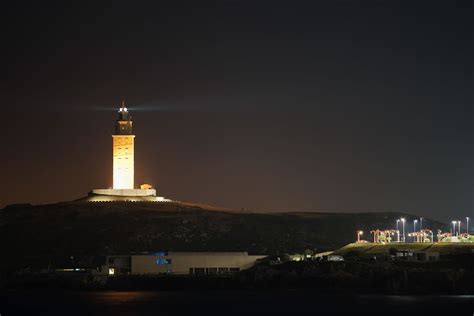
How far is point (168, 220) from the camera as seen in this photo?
5738 inches

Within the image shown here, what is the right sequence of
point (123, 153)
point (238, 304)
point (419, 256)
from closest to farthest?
point (238, 304) < point (419, 256) < point (123, 153)

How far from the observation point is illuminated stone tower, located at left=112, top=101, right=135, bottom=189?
155250 millimetres

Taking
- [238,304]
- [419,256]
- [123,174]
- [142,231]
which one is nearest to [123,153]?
[123,174]

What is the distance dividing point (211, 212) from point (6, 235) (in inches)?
878

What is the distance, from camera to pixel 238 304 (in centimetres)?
9500

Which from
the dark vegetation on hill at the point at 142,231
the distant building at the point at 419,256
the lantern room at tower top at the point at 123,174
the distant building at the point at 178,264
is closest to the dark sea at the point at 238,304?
the distant building at the point at 419,256

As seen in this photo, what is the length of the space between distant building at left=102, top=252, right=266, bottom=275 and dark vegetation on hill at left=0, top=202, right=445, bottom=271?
10.4 metres

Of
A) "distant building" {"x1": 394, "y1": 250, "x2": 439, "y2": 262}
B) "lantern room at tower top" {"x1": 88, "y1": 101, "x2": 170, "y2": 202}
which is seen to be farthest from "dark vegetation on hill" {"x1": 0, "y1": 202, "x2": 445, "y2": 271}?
"distant building" {"x1": 394, "y1": 250, "x2": 439, "y2": 262}

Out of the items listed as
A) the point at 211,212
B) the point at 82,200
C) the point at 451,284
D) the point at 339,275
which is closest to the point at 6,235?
the point at 82,200

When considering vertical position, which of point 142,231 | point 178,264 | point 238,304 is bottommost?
point 238,304

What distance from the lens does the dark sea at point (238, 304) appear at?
293 ft

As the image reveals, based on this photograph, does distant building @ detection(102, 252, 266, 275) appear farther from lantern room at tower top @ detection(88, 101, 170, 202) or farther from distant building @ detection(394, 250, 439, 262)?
lantern room at tower top @ detection(88, 101, 170, 202)

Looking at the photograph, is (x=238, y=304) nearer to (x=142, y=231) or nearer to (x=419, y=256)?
(x=419, y=256)

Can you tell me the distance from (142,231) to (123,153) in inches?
643
